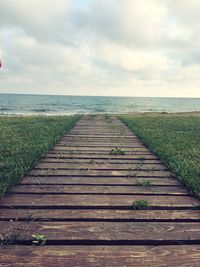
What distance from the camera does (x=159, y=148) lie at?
6.90 meters

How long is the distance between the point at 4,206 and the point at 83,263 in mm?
1453

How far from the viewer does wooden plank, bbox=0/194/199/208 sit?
3256mm

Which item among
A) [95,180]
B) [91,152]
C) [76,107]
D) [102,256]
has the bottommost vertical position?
[102,256]

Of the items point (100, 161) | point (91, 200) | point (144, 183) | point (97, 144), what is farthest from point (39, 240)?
point (97, 144)

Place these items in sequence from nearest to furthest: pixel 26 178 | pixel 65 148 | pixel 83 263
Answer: pixel 83 263
pixel 26 178
pixel 65 148

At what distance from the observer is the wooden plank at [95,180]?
13.8 ft

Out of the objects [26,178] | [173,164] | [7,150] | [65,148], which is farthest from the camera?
[65,148]

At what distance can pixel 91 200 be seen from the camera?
3396 millimetres

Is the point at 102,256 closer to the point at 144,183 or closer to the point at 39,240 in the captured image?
the point at 39,240

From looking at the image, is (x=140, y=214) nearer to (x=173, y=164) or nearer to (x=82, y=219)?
(x=82, y=219)

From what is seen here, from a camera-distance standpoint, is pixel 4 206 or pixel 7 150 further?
pixel 7 150

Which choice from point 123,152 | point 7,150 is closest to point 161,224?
point 123,152

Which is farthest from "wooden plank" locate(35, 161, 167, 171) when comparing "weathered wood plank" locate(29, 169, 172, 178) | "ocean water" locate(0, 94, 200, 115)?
"ocean water" locate(0, 94, 200, 115)

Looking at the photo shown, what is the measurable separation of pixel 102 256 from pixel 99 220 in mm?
651
